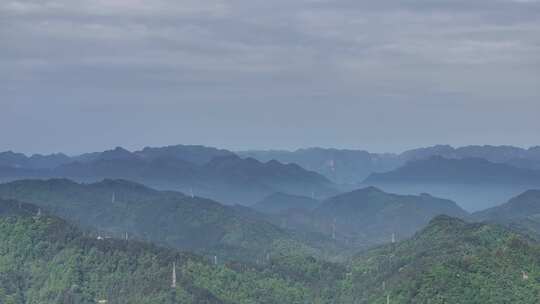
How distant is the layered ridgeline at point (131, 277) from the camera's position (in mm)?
161000

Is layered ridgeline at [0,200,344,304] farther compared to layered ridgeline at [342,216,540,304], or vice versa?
layered ridgeline at [0,200,344,304]

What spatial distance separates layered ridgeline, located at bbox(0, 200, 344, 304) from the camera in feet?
528

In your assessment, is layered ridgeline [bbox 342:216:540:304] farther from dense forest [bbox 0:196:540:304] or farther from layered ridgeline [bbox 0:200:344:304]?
layered ridgeline [bbox 0:200:344:304]

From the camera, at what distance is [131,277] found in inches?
6590

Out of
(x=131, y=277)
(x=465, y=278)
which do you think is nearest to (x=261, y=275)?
(x=131, y=277)

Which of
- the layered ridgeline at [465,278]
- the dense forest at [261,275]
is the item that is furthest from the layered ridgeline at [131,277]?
the layered ridgeline at [465,278]

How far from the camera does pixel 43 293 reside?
17675cm

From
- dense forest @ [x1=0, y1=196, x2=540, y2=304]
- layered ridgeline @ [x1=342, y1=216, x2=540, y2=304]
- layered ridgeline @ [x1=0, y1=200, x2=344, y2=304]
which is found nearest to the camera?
layered ridgeline @ [x1=342, y1=216, x2=540, y2=304]

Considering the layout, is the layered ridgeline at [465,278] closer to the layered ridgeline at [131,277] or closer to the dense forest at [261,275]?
the dense forest at [261,275]

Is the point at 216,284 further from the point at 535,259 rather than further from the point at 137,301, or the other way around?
the point at 535,259

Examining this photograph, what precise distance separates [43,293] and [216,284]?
38.1 meters

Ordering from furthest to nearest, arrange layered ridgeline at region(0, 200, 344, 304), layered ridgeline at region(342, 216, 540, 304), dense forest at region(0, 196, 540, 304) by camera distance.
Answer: layered ridgeline at region(0, 200, 344, 304) → dense forest at region(0, 196, 540, 304) → layered ridgeline at region(342, 216, 540, 304)

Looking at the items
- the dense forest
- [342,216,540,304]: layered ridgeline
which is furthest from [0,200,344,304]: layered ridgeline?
[342,216,540,304]: layered ridgeline

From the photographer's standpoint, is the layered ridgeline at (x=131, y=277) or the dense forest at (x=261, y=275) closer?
the dense forest at (x=261, y=275)
